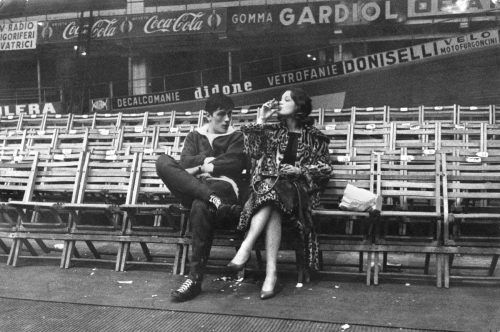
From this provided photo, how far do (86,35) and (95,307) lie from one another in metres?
5.30

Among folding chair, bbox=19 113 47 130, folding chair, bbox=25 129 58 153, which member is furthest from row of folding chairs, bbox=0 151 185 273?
folding chair, bbox=19 113 47 130

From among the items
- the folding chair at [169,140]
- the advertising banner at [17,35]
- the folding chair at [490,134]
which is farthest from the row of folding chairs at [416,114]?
the advertising banner at [17,35]

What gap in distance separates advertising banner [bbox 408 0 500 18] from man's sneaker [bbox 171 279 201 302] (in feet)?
13.9

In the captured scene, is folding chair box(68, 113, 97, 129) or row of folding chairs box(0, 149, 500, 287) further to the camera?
folding chair box(68, 113, 97, 129)

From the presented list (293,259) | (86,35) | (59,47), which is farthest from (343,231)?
(59,47)

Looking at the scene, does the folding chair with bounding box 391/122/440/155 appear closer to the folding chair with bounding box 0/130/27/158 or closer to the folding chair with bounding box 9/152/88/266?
the folding chair with bounding box 9/152/88/266

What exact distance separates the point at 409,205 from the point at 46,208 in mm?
3328

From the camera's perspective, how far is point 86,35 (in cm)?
776

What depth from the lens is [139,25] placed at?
7219mm

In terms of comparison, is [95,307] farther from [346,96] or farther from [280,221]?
[346,96]

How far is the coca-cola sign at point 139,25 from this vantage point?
692 centimetres

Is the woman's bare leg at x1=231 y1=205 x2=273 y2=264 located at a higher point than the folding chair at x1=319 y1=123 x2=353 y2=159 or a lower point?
lower

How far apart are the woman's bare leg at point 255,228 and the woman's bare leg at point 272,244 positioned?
45 millimetres

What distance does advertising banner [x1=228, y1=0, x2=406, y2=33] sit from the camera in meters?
6.05
